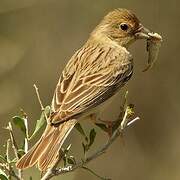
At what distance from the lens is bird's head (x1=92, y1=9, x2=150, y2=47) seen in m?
7.09

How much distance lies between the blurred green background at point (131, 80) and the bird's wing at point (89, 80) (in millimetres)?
2989

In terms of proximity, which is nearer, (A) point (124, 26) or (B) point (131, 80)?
(A) point (124, 26)

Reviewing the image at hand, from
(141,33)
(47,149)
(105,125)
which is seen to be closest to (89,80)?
(105,125)

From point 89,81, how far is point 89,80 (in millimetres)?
21

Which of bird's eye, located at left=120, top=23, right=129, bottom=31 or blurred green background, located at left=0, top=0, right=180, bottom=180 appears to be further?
blurred green background, located at left=0, top=0, right=180, bottom=180

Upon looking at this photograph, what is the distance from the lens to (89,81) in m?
6.42

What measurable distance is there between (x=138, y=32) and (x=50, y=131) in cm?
175

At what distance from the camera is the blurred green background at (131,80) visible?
1012 centimetres

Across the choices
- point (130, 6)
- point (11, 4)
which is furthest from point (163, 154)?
point (11, 4)

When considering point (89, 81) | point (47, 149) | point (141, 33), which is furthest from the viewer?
point (141, 33)

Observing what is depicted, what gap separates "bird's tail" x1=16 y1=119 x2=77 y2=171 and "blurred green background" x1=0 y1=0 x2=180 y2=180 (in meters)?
3.92

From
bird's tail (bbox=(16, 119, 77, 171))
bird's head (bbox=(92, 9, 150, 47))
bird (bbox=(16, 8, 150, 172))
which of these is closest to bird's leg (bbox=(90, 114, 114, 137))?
bird (bbox=(16, 8, 150, 172))

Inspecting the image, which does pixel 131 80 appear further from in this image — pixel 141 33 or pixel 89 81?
pixel 89 81

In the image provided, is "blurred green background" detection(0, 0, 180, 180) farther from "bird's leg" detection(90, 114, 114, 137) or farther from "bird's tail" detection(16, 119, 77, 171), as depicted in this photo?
"bird's tail" detection(16, 119, 77, 171)
